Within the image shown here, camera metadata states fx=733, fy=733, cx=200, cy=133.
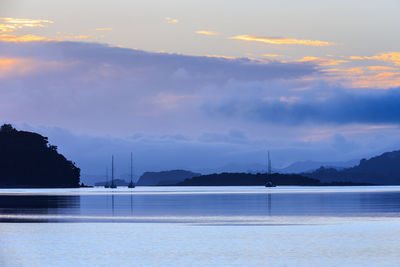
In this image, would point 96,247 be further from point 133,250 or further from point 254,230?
point 254,230

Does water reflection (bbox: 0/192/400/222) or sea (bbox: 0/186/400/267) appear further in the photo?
water reflection (bbox: 0/192/400/222)

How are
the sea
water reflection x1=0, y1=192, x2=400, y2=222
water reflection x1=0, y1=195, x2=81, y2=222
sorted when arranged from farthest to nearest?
water reflection x1=0, y1=195, x2=81, y2=222 < water reflection x1=0, y1=192, x2=400, y2=222 < the sea

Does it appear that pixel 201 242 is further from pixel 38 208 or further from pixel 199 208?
pixel 38 208

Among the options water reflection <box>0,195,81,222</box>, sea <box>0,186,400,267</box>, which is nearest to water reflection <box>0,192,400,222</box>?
water reflection <box>0,195,81,222</box>

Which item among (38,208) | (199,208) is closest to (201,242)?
(199,208)

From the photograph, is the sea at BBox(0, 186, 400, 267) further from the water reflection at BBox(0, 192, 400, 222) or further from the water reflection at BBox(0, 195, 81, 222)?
the water reflection at BBox(0, 195, 81, 222)

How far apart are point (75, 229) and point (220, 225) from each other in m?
10.6

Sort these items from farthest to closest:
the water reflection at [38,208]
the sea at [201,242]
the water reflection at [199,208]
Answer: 1. the water reflection at [38,208]
2. the water reflection at [199,208]
3. the sea at [201,242]

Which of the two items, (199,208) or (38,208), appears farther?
(199,208)

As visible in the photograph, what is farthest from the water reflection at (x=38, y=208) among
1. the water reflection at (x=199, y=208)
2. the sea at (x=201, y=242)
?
the sea at (x=201, y=242)

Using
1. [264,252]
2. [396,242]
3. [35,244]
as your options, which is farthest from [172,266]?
[396,242]

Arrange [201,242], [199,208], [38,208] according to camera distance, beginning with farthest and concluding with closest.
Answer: [199,208] < [38,208] < [201,242]

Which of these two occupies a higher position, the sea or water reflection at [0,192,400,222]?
water reflection at [0,192,400,222]

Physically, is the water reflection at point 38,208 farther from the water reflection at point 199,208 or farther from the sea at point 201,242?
the sea at point 201,242
